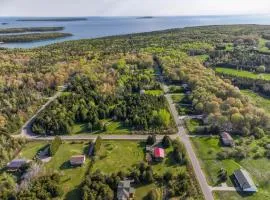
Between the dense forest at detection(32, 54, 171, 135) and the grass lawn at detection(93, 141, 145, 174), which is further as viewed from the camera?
the dense forest at detection(32, 54, 171, 135)

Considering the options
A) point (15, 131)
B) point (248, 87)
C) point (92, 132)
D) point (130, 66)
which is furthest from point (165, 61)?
point (15, 131)

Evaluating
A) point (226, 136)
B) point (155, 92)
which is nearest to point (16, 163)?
point (226, 136)

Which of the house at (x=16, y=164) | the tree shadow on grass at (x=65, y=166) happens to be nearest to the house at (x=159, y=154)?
the tree shadow on grass at (x=65, y=166)

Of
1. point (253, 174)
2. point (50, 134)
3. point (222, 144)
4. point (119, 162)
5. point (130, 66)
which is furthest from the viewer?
point (130, 66)

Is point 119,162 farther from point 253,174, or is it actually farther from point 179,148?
point 253,174

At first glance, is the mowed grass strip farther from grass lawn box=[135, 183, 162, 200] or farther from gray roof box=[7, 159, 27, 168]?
grass lawn box=[135, 183, 162, 200]

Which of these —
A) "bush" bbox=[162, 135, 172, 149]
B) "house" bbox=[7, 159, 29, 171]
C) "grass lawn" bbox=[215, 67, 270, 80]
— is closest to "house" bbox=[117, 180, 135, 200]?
"bush" bbox=[162, 135, 172, 149]
